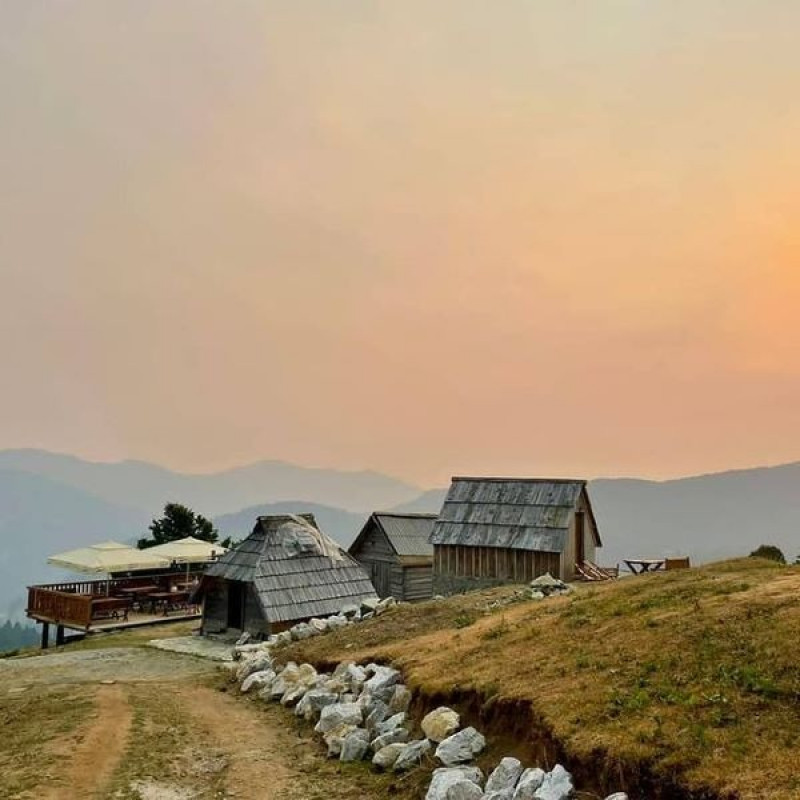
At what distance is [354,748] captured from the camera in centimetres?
1262

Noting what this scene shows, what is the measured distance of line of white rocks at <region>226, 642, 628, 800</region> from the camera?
952 cm

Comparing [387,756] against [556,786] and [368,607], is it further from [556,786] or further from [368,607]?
[368,607]

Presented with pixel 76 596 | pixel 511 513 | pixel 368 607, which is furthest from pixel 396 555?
pixel 368 607

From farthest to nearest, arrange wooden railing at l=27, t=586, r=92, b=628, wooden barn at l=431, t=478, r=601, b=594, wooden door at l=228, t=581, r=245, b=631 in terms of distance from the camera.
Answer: wooden barn at l=431, t=478, r=601, b=594
wooden railing at l=27, t=586, r=92, b=628
wooden door at l=228, t=581, r=245, b=631

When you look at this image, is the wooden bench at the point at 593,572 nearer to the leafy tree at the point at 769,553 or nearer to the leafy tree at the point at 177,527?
the leafy tree at the point at 769,553

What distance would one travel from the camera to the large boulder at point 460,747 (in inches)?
432

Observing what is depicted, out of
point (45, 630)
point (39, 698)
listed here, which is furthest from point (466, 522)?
point (39, 698)

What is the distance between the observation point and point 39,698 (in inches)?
684

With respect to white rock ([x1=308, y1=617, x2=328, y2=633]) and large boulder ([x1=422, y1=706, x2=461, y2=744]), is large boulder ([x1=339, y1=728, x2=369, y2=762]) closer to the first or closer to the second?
large boulder ([x1=422, y1=706, x2=461, y2=744])

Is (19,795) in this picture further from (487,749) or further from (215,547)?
(215,547)

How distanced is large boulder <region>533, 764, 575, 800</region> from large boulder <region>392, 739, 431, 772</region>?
287 centimetres

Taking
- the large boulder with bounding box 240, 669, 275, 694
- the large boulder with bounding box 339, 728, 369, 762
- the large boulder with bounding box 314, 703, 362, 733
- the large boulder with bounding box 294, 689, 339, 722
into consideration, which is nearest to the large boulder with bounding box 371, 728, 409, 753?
the large boulder with bounding box 339, 728, 369, 762

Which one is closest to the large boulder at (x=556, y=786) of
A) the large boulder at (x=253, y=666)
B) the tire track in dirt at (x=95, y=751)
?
the tire track in dirt at (x=95, y=751)

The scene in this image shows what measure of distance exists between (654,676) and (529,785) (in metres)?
2.55
